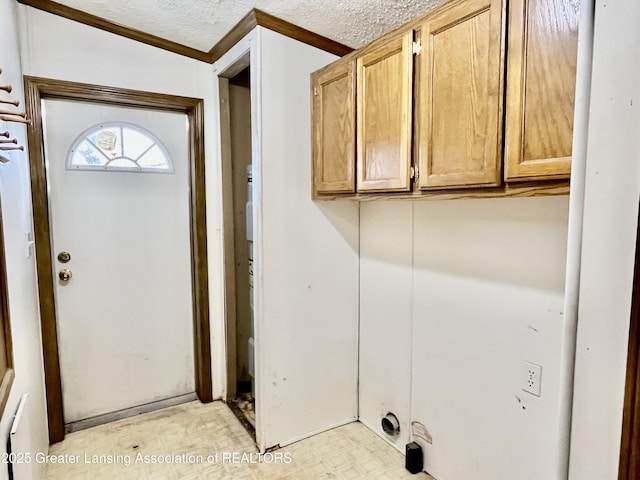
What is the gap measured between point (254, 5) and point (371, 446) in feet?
8.07

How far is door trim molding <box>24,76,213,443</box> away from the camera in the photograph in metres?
1.99

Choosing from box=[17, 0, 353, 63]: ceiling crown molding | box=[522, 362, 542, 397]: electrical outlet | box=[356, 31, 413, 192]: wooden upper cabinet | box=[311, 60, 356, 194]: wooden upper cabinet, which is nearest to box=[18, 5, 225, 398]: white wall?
box=[17, 0, 353, 63]: ceiling crown molding

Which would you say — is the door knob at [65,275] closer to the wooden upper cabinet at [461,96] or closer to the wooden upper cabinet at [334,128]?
the wooden upper cabinet at [334,128]

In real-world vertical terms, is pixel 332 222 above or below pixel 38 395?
above

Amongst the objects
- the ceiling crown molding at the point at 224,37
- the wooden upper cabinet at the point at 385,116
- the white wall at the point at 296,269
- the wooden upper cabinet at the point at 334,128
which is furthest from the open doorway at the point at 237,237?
the wooden upper cabinet at the point at 385,116

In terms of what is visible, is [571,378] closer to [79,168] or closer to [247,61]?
[247,61]

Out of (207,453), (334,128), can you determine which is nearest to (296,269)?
(334,128)

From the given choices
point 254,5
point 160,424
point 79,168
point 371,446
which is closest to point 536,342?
point 371,446

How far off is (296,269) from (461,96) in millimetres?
1230

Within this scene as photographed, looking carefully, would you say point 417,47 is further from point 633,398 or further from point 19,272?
point 19,272

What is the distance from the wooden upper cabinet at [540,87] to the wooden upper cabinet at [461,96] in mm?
46

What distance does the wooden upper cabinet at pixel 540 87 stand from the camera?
102cm

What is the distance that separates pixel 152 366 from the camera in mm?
2510

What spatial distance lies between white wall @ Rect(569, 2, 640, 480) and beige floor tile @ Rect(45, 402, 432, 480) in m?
1.60
